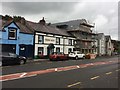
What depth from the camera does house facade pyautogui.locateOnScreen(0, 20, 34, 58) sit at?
3775cm

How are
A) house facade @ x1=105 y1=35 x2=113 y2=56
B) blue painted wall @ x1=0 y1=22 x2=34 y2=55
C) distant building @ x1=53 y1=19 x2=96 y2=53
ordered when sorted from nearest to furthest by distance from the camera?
1. blue painted wall @ x1=0 y1=22 x2=34 y2=55
2. distant building @ x1=53 y1=19 x2=96 y2=53
3. house facade @ x1=105 y1=35 x2=113 y2=56

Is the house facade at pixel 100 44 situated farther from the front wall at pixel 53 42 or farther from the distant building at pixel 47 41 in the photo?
the distant building at pixel 47 41

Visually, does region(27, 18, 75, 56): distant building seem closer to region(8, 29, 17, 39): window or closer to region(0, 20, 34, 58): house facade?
region(0, 20, 34, 58): house facade

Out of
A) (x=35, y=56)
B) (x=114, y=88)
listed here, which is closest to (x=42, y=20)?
(x=35, y=56)

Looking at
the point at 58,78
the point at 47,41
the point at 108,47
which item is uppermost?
the point at 47,41

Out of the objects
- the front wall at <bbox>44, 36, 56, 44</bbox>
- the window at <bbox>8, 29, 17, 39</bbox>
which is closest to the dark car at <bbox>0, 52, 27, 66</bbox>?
the window at <bbox>8, 29, 17, 39</bbox>

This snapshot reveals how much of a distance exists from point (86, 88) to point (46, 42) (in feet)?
122

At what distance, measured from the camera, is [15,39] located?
131 feet

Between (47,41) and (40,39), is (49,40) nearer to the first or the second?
(47,41)

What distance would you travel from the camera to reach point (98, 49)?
3305 inches

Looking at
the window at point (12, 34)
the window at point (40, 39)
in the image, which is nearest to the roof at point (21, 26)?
the window at point (12, 34)

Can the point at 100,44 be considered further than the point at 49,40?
Yes

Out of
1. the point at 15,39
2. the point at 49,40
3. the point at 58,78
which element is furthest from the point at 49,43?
the point at 58,78

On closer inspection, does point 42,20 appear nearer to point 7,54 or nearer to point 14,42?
point 14,42
